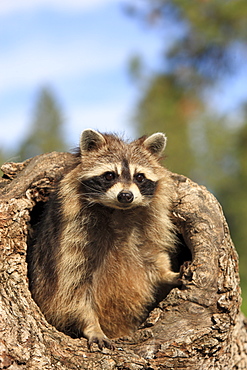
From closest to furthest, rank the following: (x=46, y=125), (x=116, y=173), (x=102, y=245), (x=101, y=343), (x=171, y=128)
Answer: (x=101, y=343) < (x=116, y=173) < (x=102, y=245) < (x=171, y=128) < (x=46, y=125)

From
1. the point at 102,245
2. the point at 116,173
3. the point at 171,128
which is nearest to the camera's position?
the point at 116,173

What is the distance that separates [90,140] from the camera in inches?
178

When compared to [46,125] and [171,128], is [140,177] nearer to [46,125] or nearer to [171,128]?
[171,128]

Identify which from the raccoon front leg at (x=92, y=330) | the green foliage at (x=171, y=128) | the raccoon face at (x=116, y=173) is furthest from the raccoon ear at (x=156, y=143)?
the green foliage at (x=171, y=128)

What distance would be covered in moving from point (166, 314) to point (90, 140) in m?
1.59

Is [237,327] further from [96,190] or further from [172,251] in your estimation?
[96,190]

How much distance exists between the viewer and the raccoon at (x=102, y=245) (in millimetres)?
4309

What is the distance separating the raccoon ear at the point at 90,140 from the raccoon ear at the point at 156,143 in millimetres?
406

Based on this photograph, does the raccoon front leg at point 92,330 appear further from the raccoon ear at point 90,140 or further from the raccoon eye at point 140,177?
the raccoon ear at point 90,140

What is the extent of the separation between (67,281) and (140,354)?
0.87 metres

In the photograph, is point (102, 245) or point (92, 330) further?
point (102, 245)

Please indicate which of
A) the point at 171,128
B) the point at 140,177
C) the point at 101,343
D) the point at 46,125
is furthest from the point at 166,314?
the point at 46,125

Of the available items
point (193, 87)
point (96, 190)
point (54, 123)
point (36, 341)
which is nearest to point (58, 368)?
point (36, 341)

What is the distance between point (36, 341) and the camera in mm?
3773
